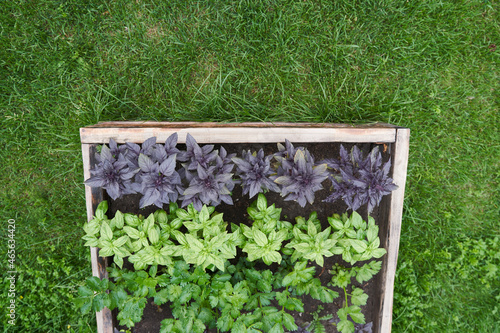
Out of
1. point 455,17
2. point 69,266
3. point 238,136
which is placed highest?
point 455,17

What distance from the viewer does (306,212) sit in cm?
220

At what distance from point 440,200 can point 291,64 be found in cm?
194

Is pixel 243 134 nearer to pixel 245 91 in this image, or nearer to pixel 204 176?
pixel 204 176

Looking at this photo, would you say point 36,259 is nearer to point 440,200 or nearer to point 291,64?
point 291,64

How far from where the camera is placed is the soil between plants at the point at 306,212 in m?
2.13

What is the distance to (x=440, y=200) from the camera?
2887 millimetres

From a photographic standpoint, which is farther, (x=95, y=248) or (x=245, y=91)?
(x=245, y=91)

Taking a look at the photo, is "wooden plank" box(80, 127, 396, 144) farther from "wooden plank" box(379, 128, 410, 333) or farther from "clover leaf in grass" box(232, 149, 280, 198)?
"clover leaf in grass" box(232, 149, 280, 198)

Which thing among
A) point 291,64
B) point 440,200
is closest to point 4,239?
point 291,64

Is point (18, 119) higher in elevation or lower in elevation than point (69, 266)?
higher

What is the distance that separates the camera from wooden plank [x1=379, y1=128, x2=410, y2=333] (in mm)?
2029

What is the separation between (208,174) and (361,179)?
89 cm

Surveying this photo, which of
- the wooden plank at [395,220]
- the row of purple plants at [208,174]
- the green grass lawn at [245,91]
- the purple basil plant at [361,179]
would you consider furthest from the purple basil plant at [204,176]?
the wooden plank at [395,220]

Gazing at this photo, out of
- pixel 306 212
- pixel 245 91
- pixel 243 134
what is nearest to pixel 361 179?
pixel 306 212
